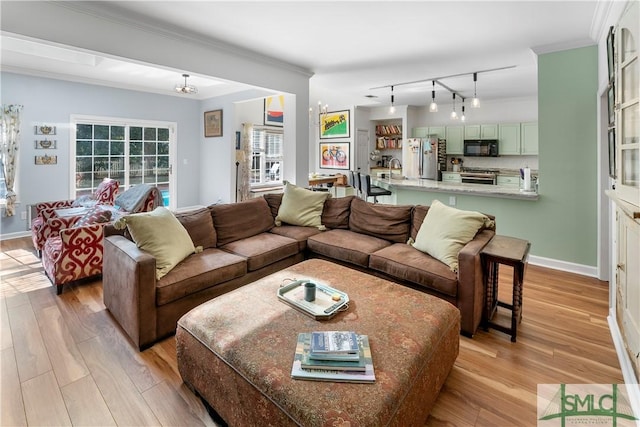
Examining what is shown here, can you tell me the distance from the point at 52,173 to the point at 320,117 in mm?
6089

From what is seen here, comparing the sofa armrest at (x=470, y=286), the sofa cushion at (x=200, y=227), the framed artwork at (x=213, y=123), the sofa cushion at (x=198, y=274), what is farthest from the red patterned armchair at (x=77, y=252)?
the framed artwork at (x=213, y=123)

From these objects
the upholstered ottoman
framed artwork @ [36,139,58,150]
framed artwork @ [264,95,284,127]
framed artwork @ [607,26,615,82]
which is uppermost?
framed artwork @ [264,95,284,127]

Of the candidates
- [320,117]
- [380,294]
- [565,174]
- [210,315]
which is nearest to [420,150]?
[320,117]

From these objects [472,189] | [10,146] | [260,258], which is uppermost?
[10,146]

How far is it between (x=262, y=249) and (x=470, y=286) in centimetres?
177

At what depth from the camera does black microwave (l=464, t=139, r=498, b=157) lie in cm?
739

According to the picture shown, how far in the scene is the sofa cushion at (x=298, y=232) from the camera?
134 inches

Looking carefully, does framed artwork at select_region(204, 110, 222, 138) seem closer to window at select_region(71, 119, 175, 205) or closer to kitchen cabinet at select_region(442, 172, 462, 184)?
window at select_region(71, 119, 175, 205)

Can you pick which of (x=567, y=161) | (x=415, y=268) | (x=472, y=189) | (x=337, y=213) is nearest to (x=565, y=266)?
(x=567, y=161)

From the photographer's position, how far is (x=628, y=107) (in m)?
1.81

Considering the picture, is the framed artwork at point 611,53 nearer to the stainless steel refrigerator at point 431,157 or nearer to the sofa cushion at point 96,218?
the sofa cushion at point 96,218

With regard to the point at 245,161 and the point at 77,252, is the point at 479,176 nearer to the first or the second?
the point at 245,161

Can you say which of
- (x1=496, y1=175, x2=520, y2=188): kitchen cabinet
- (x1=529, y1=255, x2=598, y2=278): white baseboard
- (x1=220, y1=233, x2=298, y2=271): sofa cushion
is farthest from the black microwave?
(x1=220, y1=233, x2=298, y2=271): sofa cushion

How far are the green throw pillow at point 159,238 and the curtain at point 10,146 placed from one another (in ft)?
13.0
